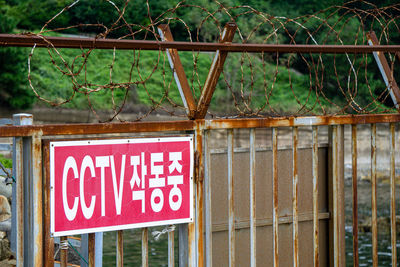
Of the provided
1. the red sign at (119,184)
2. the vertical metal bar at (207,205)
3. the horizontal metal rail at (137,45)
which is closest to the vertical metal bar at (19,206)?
the red sign at (119,184)

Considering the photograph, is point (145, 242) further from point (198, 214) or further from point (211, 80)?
point (211, 80)

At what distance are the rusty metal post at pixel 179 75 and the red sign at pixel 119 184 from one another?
0.50ft

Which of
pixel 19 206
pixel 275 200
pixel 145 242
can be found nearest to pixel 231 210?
pixel 275 200

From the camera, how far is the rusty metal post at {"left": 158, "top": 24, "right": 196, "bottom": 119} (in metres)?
2.70

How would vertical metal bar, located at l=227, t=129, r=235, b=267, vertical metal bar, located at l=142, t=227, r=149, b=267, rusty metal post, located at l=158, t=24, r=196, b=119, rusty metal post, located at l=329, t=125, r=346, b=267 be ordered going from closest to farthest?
1. vertical metal bar, located at l=142, t=227, r=149, b=267
2. rusty metal post, located at l=158, t=24, r=196, b=119
3. vertical metal bar, located at l=227, t=129, r=235, b=267
4. rusty metal post, located at l=329, t=125, r=346, b=267

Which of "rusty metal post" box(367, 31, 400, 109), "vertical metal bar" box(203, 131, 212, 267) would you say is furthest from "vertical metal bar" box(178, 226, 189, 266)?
"rusty metal post" box(367, 31, 400, 109)

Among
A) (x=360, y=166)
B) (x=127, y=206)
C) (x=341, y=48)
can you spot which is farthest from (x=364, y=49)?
(x=360, y=166)

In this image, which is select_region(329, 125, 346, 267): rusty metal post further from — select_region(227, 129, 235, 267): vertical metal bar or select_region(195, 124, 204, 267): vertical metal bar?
select_region(195, 124, 204, 267): vertical metal bar

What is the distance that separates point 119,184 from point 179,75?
53cm

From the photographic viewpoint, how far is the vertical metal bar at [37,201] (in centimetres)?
234

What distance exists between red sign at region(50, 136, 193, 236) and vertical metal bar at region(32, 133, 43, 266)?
45 mm

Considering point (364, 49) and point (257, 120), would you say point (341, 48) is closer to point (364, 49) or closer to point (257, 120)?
point (364, 49)

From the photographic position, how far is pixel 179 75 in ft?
8.84

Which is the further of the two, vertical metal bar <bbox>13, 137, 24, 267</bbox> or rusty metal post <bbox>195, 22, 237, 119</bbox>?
rusty metal post <bbox>195, 22, 237, 119</bbox>
